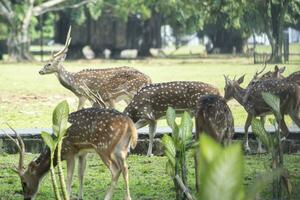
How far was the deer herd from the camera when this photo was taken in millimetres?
5512

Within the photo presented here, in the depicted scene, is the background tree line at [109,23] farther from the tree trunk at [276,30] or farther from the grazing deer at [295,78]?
the grazing deer at [295,78]

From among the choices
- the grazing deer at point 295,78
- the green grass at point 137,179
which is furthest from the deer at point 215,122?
the grazing deer at point 295,78

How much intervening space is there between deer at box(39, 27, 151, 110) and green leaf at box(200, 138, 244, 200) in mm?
9750

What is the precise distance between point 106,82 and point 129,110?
2.57m

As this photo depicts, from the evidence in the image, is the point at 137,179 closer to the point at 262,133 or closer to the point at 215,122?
the point at 215,122

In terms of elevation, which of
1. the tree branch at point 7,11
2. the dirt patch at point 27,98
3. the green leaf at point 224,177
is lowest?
the dirt patch at point 27,98

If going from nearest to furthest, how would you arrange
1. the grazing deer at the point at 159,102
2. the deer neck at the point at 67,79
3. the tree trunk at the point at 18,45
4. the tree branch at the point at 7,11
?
the grazing deer at the point at 159,102 < the deer neck at the point at 67,79 < the tree branch at the point at 7,11 < the tree trunk at the point at 18,45

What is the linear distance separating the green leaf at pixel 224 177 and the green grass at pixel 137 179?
4213 mm

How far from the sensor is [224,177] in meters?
1.00

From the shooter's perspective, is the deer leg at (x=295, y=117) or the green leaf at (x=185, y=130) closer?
the green leaf at (x=185, y=130)

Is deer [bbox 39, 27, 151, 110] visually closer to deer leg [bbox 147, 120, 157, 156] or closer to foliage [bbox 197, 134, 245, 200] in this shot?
deer leg [bbox 147, 120, 157, 156]

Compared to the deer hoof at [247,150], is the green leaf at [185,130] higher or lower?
higher

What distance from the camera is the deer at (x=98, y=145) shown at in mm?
5477

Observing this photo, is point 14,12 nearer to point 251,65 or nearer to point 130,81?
point 251,65
